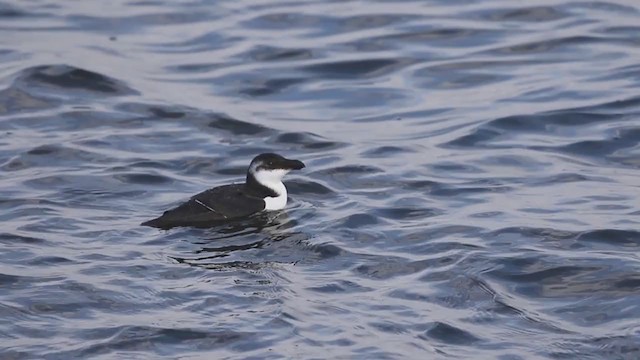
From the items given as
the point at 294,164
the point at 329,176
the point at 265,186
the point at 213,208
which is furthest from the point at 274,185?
the point at 329,176

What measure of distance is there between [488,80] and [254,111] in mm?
2907

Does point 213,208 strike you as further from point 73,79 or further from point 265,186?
point 73,79

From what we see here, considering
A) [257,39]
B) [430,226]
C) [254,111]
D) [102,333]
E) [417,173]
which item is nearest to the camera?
[102,333]

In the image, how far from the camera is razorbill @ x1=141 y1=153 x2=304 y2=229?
13797 mm

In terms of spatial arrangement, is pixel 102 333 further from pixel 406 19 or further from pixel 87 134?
pixel 406 19

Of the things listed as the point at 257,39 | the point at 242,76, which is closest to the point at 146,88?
the point at 242,76

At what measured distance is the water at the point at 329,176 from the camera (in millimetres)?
11359

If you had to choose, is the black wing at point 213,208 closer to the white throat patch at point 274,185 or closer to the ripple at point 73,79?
the white throat patch at point 274,185

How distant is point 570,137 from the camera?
16641mm

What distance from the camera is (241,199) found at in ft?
47.4

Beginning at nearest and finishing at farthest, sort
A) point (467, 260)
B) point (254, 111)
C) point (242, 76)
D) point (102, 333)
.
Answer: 1. point (102, 333)
2. point (467, 260)
3. point (254, 111)
4. point (242, 76)

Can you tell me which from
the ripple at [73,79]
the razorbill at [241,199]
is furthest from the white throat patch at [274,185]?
the ripple at [73,79]

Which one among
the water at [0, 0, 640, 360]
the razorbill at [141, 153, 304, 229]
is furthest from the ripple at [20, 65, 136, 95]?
the razorbill at [141, 153, 304, 229]

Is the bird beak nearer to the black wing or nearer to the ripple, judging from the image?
the black wing
